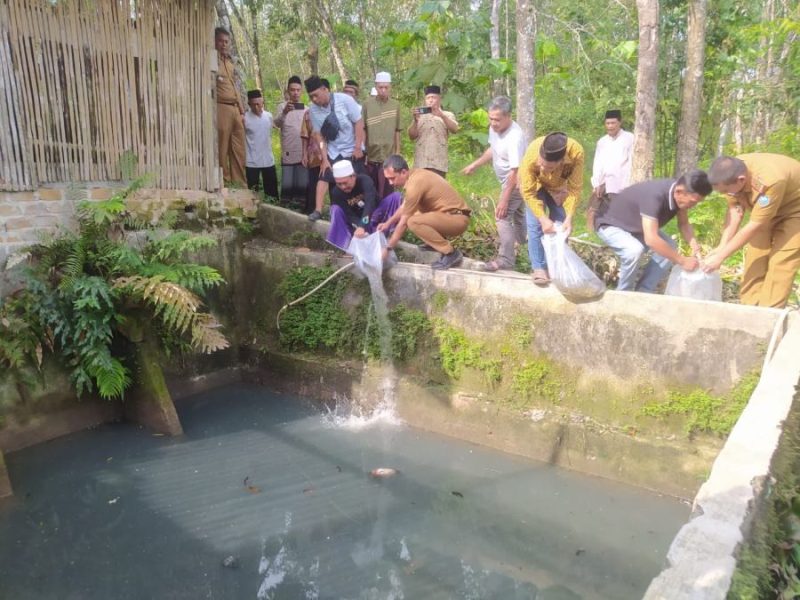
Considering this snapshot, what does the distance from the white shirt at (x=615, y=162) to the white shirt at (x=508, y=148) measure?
1390 millimetres

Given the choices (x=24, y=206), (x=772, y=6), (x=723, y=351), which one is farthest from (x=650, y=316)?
(x=772, y=6)

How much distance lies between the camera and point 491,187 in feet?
32.2

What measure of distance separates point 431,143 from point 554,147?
255 centimetres

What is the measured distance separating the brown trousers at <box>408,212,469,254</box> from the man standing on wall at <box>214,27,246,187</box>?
282 centimetres

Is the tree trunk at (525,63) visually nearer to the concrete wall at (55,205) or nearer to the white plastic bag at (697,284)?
the white plastic bag at (697,284)

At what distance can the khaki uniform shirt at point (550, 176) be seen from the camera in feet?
17.7

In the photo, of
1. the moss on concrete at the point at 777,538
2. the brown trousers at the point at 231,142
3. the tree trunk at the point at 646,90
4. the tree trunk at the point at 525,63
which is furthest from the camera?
the tree trunk at the point at 525,63

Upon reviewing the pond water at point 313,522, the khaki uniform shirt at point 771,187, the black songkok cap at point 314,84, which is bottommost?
the pond water at point 313,522

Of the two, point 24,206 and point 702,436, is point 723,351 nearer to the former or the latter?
point 702,436

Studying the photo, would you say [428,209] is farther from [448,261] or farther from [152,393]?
[152,393]

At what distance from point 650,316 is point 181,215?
5074 millimetres

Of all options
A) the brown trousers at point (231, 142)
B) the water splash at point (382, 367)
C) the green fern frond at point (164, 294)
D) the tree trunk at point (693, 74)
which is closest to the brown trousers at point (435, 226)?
the water splash at point (382, 367)

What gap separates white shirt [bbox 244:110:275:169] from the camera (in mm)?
8141

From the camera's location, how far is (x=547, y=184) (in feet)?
→ 18.4
